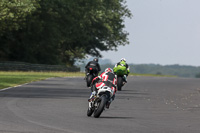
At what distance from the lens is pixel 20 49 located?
209 feet

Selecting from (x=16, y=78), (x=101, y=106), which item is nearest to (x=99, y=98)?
(x=101, y=106)

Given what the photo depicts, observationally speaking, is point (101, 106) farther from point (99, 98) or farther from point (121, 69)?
point (121, 69)

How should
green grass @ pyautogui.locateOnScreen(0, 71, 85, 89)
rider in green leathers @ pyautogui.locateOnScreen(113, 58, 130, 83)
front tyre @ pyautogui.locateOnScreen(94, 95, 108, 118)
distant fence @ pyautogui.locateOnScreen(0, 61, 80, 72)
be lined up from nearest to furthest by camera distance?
1. front tyre @ pyautogui.locateOnScreen(94, 95, 108, 118)
2. rider in green leathers @ pyautogui.locateOnScreen(113, 58, 130, 83)
3. green grass @ pyautogui.locateOnScreen(0, 71, 85, 89)
4. distant fence @ pyautogui.locateOnScreen(0, 61, 80, 72)

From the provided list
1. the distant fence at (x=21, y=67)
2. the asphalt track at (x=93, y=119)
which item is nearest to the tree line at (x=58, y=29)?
the distant fence at (x=21, y=67)

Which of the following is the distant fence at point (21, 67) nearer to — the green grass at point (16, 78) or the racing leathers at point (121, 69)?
the green grass at point (16, 78)

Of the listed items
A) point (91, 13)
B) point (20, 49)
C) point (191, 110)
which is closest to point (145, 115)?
point (191, 110)

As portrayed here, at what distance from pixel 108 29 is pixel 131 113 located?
196ft

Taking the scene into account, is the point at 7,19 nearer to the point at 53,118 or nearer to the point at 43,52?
the point at 43,52

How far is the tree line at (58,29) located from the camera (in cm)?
5611

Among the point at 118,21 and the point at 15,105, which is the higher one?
the point at 118,21

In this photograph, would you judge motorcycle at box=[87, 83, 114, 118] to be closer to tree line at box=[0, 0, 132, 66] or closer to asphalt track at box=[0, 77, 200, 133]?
asphalt track at box=[0, 77, 200, 133]

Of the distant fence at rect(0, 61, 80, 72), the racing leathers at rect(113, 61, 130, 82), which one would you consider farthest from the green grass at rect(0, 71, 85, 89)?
the racing leathers at rect(113, 61, 130, 82)

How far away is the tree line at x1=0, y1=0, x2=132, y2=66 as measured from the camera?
56.1 metres

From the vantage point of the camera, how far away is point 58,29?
228 ft
